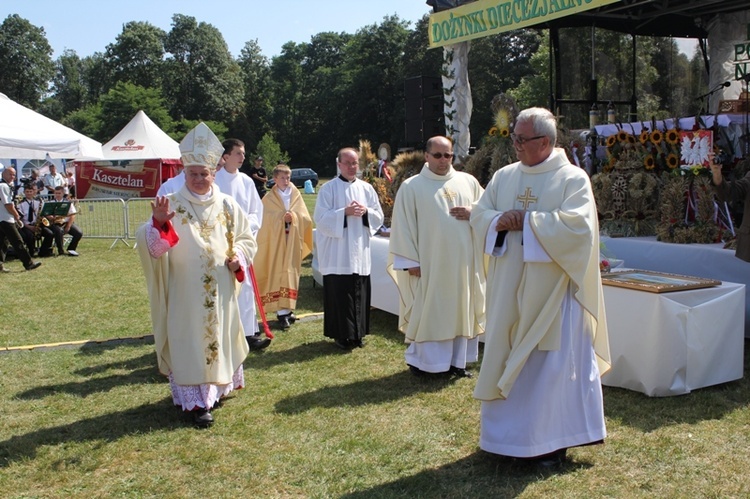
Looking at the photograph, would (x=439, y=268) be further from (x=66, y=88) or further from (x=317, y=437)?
(x=66, y=88)

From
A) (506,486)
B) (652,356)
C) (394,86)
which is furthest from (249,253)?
(394,86)

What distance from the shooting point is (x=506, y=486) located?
394 centimetres

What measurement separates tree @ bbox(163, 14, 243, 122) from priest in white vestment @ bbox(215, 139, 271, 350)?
217 ft

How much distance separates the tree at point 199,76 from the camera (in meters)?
71.2

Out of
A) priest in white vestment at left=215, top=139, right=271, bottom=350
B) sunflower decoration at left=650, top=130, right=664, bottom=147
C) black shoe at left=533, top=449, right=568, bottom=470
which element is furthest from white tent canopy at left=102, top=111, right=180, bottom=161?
black shoe at left=533, top=449, right=568, bottom=470

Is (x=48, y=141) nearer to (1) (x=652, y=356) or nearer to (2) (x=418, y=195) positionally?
(2) (x=418, y=195)

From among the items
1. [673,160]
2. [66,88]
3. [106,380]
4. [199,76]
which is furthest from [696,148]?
[66,88]

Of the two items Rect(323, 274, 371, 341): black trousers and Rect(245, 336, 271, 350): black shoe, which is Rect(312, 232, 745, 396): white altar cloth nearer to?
Rect(323, 274, 371, 341): black trousers

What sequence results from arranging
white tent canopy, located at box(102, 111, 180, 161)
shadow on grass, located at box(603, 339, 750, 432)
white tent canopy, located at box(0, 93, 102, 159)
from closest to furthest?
shadow on grass, located at box(603, 339, 750, 432) → white tent canopy, located at box(0, 93, 102, 159) → white tent canopy, located at box(102, 111, 180, 161)

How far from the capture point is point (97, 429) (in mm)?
5082

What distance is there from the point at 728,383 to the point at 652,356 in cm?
80

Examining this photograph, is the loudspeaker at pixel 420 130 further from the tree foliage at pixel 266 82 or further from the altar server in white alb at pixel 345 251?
the tree foliage at pixel 266 82

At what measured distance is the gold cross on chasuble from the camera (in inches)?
A: 160

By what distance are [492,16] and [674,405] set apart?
774 cm
